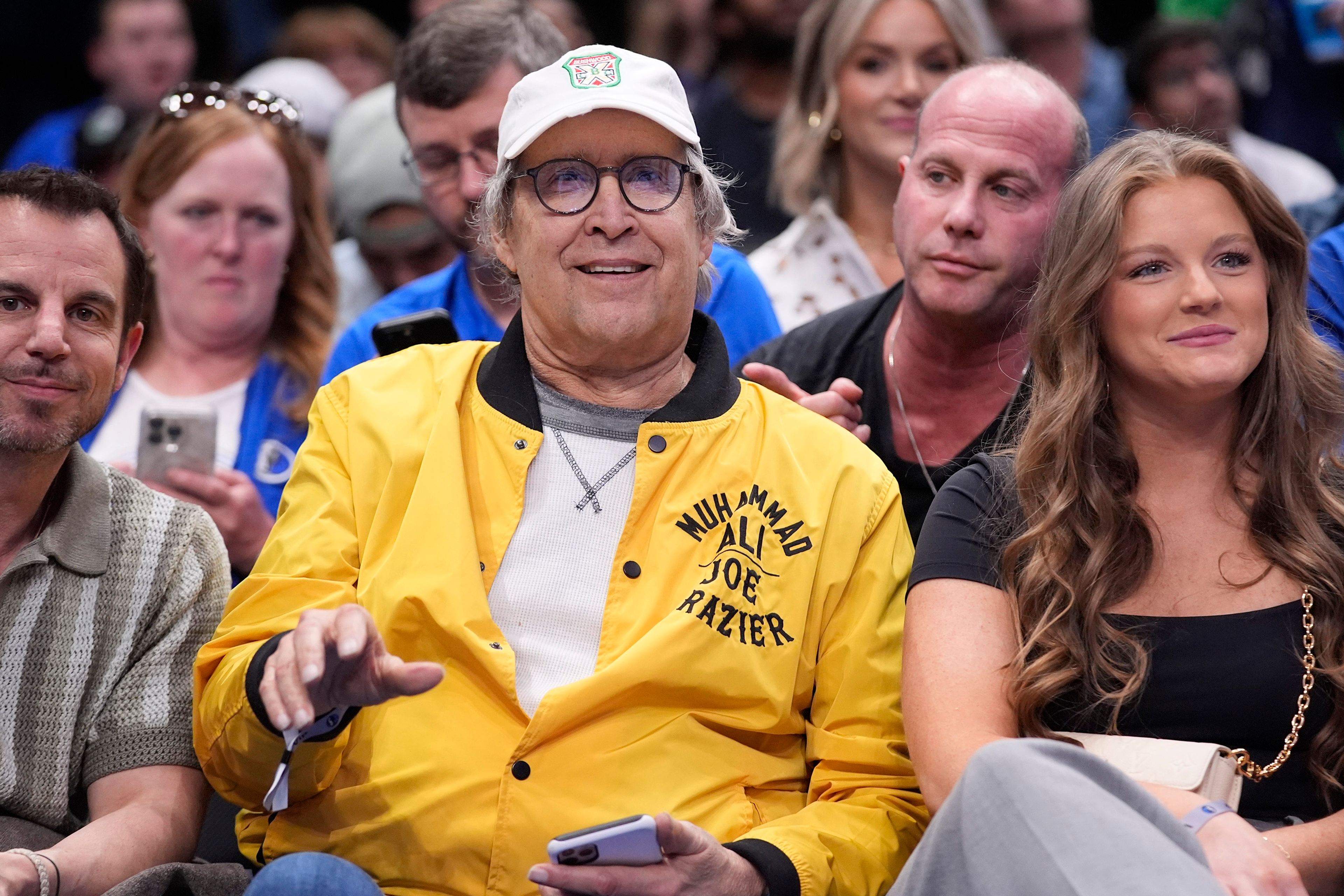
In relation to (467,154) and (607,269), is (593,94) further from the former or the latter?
(467,154)

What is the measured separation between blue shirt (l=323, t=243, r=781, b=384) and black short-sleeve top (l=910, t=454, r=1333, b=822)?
1205mm

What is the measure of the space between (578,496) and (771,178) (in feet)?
7.58

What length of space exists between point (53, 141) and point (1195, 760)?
4994 mm

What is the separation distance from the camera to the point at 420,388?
2.41 m

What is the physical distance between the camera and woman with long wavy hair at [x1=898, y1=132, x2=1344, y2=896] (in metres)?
2.27

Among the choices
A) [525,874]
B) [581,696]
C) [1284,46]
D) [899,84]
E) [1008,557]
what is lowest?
[525,874]

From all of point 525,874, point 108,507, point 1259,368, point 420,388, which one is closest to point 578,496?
point 420,388

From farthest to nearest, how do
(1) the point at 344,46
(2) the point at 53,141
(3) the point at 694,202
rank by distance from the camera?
(1) the point at 344,46 < (2) the point at 53,141 < (3) the point at 694,202

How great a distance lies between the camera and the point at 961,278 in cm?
293

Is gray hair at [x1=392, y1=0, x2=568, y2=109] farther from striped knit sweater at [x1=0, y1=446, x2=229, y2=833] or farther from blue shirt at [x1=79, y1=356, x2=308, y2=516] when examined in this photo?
striped knit sweater at [x1=0, y1=446, x2=229, y2=833]

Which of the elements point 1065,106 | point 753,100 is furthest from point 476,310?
point 753,100

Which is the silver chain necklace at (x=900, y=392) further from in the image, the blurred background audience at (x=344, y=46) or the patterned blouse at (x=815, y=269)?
the blurred background audience at (x=344, y=46)

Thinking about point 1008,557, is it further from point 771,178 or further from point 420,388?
point 771,178

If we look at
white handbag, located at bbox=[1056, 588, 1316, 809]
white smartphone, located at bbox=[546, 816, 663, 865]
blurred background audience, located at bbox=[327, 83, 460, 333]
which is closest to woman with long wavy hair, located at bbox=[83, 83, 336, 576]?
blurred background audience, located at bbox=[327, 83, 460, 333]
